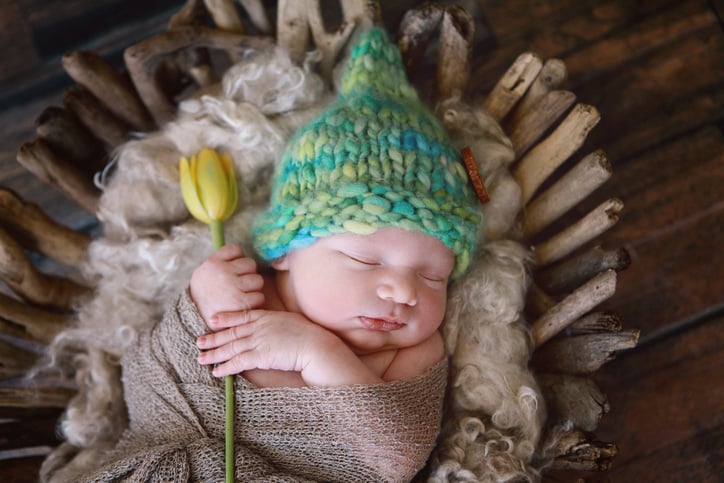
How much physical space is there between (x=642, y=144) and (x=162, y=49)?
1.05 metres

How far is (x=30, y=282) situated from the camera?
118cm

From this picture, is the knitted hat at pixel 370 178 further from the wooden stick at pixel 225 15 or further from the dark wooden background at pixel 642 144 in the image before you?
the dark wooden background at pixel 642 144

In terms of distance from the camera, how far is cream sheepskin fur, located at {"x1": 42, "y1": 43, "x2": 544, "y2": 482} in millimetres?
1146

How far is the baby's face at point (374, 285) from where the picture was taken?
3.43ft

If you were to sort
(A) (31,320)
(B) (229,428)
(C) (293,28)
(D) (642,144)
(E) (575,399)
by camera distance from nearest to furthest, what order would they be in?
(B) (229,428) → (E) (575,399) → (A) (31,320) → (C) (293,28) → (D) (642,144)

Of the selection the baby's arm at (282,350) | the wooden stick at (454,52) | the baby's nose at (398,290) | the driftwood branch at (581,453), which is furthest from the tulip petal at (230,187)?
the driftwood branch at (581,453)

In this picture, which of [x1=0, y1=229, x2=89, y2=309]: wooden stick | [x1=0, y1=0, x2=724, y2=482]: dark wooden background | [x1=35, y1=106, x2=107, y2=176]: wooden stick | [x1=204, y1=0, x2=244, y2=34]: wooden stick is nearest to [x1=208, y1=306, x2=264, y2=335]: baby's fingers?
[x1=0, y1=229, x2=89, y2=309]: wooden stick

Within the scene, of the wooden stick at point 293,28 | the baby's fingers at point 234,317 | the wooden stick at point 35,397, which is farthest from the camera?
the wooden stick at point 293,28

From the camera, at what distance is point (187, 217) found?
1285mm

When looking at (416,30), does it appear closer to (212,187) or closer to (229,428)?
(212,187)

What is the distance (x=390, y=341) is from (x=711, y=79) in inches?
41.0

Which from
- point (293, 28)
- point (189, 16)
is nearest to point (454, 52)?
point (293, 28)

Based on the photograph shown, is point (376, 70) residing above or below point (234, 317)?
above

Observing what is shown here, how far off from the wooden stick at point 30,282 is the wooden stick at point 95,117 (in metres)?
0.26
